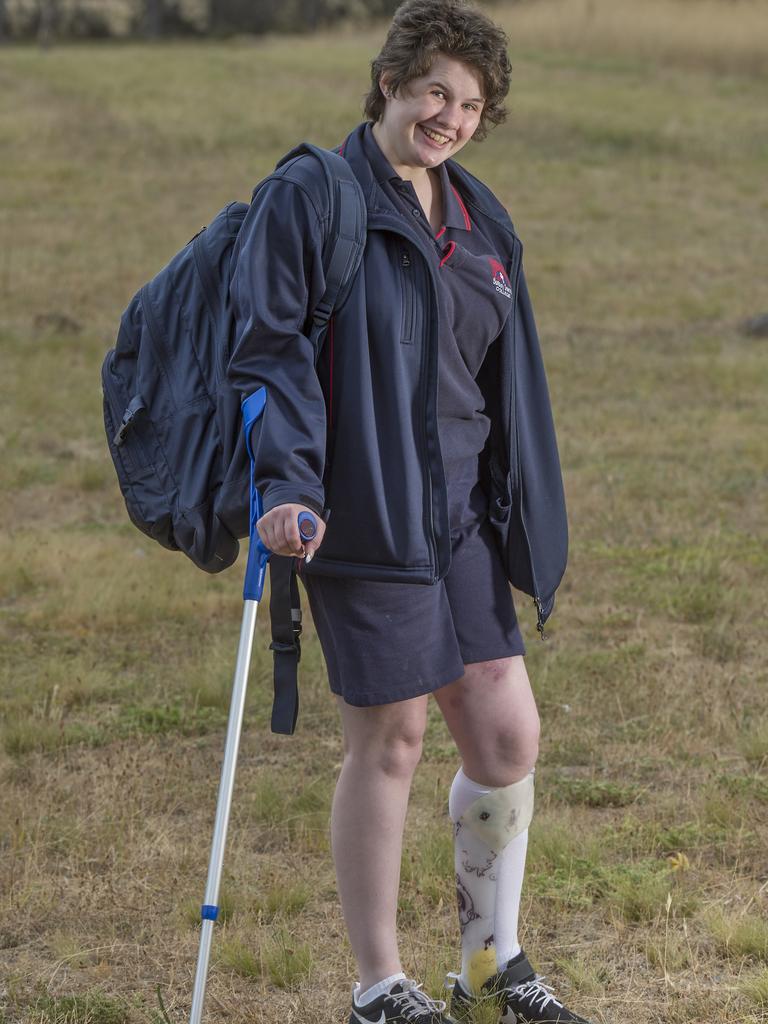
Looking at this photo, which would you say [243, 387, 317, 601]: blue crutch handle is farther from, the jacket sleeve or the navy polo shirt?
the navy polo shirt

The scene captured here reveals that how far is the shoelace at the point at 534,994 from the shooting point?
10.9 ft

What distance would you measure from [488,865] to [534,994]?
316mm

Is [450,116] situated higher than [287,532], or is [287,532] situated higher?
[450,116]

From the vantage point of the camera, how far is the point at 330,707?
18.2 feet

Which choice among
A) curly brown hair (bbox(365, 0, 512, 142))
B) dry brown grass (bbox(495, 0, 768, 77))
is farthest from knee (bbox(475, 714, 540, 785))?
dry brown grass (bbox(495, 0, 768, 77))

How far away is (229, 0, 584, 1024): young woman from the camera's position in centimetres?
289

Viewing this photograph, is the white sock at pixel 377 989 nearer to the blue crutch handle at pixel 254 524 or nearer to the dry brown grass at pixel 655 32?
the blue crutch handle at pixel 254 524

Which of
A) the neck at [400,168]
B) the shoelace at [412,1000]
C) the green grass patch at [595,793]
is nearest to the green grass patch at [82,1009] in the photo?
the shoelace at [412,1000]

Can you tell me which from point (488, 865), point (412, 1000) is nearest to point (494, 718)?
point (488, 865)

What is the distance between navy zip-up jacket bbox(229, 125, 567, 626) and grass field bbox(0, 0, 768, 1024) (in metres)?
1.28

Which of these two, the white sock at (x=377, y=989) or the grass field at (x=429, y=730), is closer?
the white sock at (x=377, y=989)

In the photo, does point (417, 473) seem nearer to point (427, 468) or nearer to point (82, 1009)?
point (427, 468)

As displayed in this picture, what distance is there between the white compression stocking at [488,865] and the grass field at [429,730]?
0.25 meters

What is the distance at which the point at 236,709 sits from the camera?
2912 millimetres
